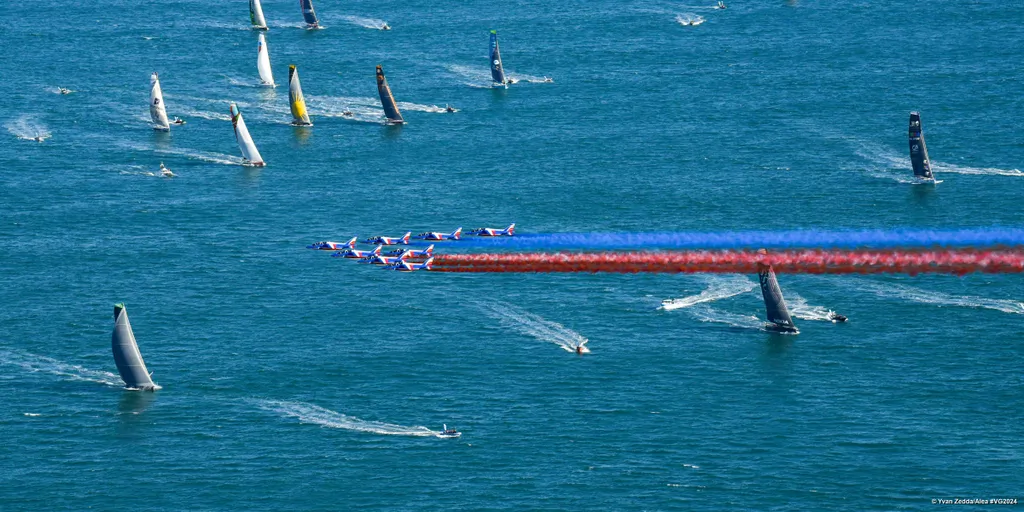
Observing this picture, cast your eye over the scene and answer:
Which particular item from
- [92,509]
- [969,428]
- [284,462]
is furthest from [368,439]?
[969,428]

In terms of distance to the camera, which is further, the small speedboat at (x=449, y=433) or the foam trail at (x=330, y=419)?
the foam trail at (x=330, y=419)

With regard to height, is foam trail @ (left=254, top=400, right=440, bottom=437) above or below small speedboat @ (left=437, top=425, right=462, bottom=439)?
below

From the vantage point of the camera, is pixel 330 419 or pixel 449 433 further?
pixel 330 419

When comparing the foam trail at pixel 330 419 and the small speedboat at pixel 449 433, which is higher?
the small speedboat at pixel 449 433

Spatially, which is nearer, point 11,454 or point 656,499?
point 656,499

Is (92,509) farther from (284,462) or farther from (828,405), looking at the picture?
(828,405)

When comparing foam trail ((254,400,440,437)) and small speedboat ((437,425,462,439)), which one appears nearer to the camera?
small speedboat ((437,425,462,439))

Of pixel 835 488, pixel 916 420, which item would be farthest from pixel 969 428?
pixel 835 488

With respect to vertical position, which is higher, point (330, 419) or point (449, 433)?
point (449, 433)
